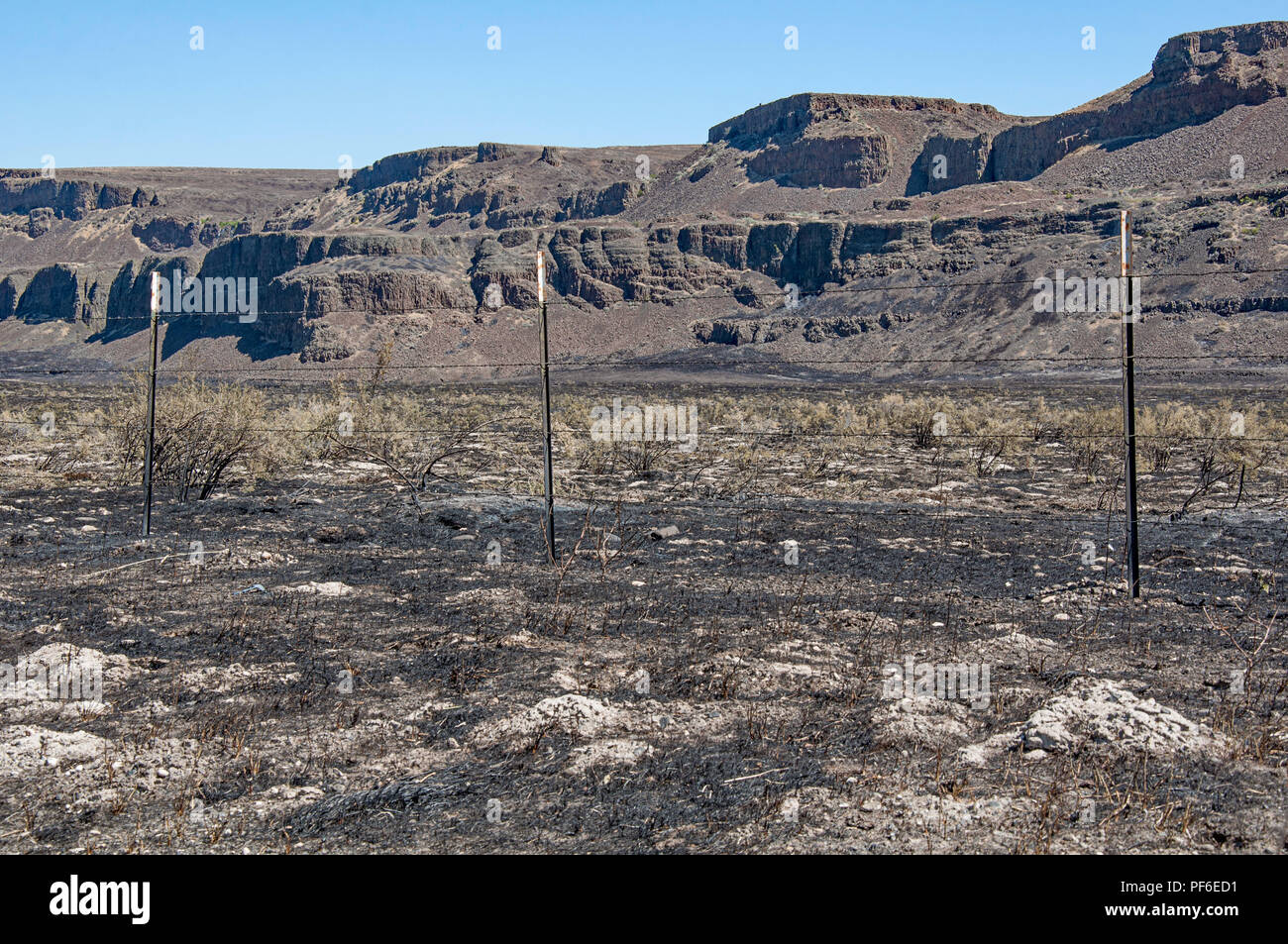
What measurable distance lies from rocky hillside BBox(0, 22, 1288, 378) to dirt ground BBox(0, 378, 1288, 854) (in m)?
38.9

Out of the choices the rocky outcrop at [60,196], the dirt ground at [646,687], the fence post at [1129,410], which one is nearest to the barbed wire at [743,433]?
the dirt ground at [646,687]

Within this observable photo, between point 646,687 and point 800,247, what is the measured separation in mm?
104553

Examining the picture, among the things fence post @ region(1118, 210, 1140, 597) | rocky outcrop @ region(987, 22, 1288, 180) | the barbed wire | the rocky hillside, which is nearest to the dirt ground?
fence post @ region(1118, 210, 1140, 597)

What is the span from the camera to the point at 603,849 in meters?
4.55

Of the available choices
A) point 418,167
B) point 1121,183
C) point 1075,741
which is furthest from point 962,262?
point 418,167

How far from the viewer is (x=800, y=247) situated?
10700 centimetres

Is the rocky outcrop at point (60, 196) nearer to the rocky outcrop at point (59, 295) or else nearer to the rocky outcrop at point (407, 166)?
the rocky outcrop at point (407, 166)

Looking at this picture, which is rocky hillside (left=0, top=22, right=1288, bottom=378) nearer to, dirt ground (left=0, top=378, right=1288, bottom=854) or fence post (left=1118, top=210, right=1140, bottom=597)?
dirt ground (left=0, top=378, right=1288, bottom=854)

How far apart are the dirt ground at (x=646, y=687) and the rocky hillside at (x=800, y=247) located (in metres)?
38.9

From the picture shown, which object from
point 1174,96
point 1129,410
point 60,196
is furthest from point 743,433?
point 60,196
